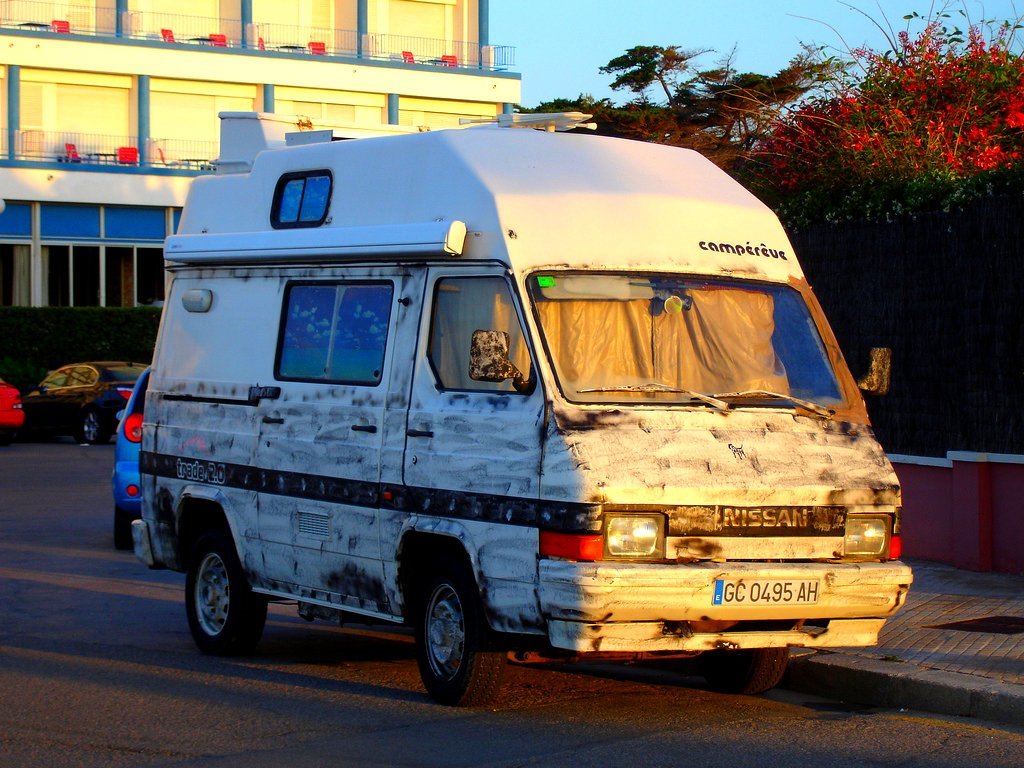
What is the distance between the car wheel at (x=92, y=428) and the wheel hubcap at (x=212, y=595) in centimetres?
2112

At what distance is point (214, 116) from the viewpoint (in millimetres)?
49531

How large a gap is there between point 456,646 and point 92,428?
23.8 meters

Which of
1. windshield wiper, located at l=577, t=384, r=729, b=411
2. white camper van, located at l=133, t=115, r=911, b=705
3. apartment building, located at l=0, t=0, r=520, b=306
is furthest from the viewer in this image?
apartment building, located at l=0, t=0, r=520, b=306

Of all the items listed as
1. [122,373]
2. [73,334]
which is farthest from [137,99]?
[122,373]

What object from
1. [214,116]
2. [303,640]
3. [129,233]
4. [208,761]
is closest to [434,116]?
[214,116]

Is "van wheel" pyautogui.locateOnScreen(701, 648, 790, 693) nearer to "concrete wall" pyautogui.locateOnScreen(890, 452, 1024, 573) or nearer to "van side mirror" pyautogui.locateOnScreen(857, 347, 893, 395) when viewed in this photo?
"van side mirror" pyautogui.locateOnScreen(857, 347, 893, 395)

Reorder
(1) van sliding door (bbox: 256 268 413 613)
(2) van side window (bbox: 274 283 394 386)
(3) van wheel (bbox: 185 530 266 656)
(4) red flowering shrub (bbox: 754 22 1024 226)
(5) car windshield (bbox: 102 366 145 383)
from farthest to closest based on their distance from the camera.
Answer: (5) car windshield (bbox: 102 366 145 383), (4) red flowering shrub (bbox: 754 22 1024 226), (3) van wheel (bbox: 185 530 266 656), (2) van side window (bbox: 274 283 394 386), (1) van sliding door (bbox: 256 268 413 613)

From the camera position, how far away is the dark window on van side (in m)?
9.45

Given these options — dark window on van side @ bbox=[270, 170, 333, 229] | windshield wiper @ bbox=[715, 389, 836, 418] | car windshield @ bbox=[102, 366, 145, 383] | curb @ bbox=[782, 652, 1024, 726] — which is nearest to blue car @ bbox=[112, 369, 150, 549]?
dark window on van side @ bbox=[270, 170, 333, 229]

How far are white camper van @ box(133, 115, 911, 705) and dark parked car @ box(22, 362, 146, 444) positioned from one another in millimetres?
21453

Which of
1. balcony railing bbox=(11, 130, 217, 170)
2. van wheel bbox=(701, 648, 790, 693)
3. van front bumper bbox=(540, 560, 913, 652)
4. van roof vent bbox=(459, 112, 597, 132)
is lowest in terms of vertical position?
van wheel bbox=(701, 648, 790, 693)

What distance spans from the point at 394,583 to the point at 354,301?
165 cm

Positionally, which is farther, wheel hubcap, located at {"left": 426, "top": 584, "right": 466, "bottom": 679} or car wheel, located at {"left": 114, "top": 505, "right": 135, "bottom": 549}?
car wheel, located at {"left": 114, "top": 505, "right": 135, "bottom": 549}

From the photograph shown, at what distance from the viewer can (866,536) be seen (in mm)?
7973
